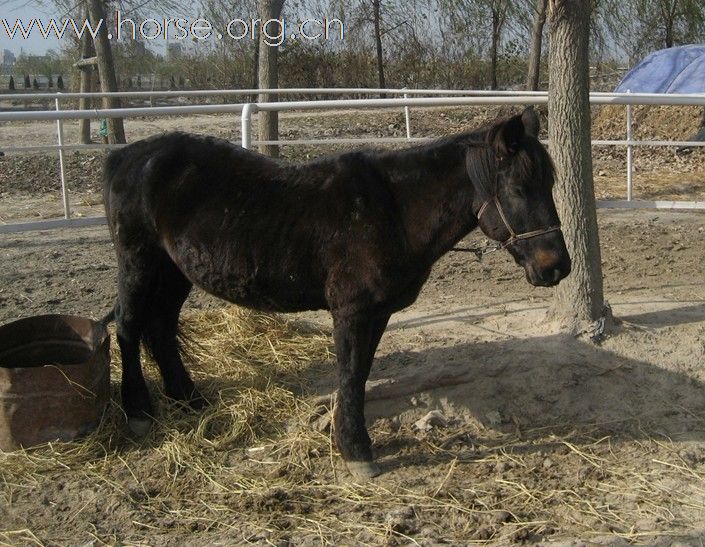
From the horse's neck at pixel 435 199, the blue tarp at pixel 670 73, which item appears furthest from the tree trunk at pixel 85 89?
the blue tarp at pixel 670 73

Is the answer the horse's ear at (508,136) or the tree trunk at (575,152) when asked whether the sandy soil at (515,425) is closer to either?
the tree trunk at (575,152)

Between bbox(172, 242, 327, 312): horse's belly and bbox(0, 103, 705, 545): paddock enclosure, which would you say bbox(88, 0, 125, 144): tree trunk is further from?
bbox(172, 242, 327, 312): horse's belly

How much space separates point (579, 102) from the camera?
4672 millimetres

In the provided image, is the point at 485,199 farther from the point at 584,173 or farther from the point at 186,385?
the point at 186,385

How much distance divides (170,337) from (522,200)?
2.23 m

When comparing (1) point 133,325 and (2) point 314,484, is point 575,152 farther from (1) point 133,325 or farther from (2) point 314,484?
(1) point 133,325

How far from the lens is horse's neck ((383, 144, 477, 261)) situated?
357cm

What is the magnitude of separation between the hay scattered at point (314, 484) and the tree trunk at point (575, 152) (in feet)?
2.96

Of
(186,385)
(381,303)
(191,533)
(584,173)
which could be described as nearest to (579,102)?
(584,173)

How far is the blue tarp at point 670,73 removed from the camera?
51.2 ft

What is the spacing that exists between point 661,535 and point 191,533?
80.0 inches

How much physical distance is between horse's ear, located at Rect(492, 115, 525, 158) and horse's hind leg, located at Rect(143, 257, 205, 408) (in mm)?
1980

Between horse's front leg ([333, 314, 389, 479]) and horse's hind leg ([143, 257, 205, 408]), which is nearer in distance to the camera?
horse's front leg ([333, 314, 389, 479])

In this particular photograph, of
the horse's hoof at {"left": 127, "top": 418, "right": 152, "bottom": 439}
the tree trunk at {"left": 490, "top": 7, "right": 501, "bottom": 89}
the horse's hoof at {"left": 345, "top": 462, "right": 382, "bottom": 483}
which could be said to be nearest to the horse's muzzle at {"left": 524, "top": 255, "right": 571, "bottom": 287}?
the horse's hoof at {"left": 345, "top": 462, "right": 382, "bottom": 483}
